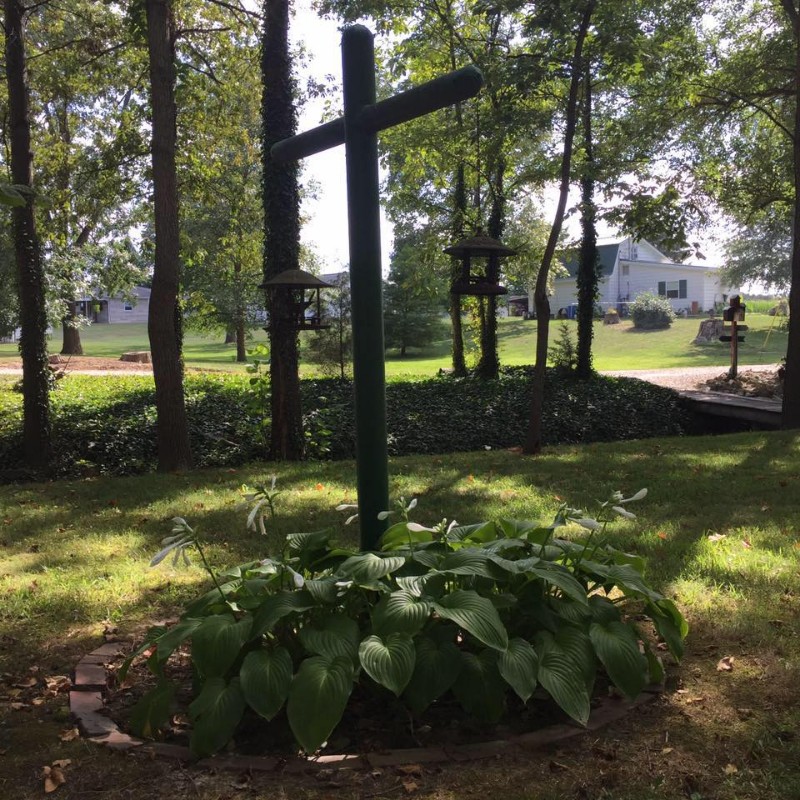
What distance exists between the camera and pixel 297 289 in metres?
8.69

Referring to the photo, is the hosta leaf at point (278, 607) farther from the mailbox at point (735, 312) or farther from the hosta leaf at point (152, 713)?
the mailbox at point (735, 312)

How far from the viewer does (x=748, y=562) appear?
4.25 meters

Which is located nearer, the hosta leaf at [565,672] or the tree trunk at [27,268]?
the hosta leaf at [565,672]

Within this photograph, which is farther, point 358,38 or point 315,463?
point 315,463

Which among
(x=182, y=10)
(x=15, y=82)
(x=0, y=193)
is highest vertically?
(x=182, y=10)

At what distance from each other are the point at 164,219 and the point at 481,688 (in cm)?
678

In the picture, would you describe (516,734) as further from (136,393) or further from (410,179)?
(410,179)

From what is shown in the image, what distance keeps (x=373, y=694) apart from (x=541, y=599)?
72 cm

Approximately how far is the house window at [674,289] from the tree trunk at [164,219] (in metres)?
40.7

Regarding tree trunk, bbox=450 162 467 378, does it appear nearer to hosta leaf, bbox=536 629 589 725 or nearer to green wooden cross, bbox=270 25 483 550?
green wooden cross, bbox=270 25 483 550

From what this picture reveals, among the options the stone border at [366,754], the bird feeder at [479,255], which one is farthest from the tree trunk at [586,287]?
the stone border at [366,754]

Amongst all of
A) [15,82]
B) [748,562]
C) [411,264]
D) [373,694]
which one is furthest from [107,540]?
[411,264]

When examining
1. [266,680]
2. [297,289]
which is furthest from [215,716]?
[297,289]

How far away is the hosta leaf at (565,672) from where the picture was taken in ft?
7.66
